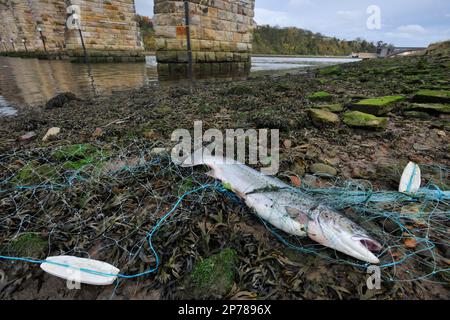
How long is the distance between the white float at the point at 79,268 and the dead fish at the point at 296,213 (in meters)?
1.15

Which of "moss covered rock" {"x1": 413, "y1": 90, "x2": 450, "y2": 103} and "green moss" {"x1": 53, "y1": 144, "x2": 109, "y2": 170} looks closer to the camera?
"green moss" {"x1": 53, "y1": 144, "x2": 109, "y2": 170}

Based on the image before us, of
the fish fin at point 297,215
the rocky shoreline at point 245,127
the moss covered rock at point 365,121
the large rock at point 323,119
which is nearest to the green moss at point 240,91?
the rocky shoreline at point 245,127

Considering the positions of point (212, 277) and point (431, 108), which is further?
point (431, 108)

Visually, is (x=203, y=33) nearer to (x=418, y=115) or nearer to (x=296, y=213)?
(x=418, y=115)

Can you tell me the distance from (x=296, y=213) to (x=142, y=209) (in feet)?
4.46

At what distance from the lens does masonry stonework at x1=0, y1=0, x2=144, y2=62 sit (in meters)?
19.0

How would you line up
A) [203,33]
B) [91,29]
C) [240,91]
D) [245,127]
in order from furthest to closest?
[91,29]
[203,33]
[240,91]
[245,127]

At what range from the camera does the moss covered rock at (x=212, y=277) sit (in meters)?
Result: 1.38

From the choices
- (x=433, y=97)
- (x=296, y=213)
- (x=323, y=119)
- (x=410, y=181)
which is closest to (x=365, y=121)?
(x=323, y=119)

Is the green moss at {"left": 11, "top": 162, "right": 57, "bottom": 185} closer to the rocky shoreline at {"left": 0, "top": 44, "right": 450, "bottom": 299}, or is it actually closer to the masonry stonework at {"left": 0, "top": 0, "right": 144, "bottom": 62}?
the rocky shoreline at {"left": 0, "top": 44, "right": 450, "bottom": 299}

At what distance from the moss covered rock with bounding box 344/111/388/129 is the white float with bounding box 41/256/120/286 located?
12.2ft

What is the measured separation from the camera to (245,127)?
389 cm

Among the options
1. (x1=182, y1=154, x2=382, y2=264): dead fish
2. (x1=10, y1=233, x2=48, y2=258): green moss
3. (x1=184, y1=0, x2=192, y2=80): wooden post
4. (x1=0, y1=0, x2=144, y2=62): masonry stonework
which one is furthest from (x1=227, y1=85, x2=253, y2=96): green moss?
(x1=0, y1=0, x2=144, y2=62): masonry stonework

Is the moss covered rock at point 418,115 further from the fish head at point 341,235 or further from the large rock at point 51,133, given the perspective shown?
the large rock at point 51,133
